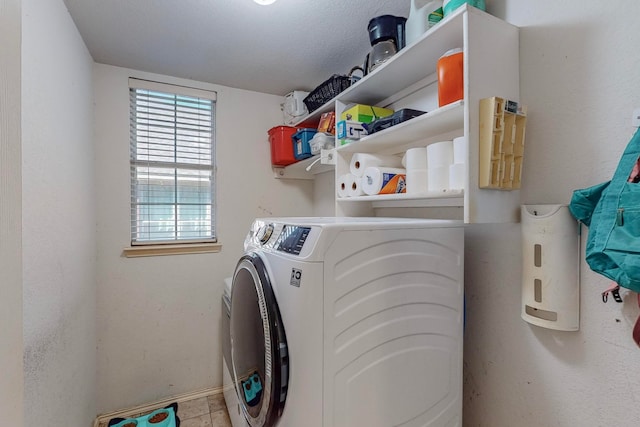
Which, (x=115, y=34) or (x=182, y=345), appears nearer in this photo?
(x=115, y=34)

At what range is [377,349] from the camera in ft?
3.18

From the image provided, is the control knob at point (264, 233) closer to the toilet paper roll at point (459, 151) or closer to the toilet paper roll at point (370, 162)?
the toilet paper roll at point (370, 162)

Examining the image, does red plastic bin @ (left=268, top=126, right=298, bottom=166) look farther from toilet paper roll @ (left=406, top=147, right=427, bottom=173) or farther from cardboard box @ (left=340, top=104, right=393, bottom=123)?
toilet paper roll @ (left=406, top=147, right=427, bottom=173)

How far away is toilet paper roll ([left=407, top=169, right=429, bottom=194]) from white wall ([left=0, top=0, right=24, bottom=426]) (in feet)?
3.89

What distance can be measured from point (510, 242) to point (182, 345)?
2233 millimetres

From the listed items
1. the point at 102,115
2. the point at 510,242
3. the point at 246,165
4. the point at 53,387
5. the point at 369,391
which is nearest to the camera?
the point at 369,391

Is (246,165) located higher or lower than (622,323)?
higher

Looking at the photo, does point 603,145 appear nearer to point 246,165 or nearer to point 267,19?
point 267,19

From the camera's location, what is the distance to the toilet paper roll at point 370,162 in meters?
1.52

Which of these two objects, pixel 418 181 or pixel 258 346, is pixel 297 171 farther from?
pixel 258 346

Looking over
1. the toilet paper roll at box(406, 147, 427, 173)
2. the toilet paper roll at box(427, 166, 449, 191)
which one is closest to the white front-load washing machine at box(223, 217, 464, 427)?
the toilet paper roll at box(427, 166, 449, 191)

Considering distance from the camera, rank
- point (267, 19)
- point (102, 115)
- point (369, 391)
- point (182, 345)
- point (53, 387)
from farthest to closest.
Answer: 1. point (182, 345)
2. point (102, 115)
3. point (267, 19)
4. point (53, 387)
5. point (369, 391)

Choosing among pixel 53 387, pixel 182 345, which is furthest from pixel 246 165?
pixel 53 387

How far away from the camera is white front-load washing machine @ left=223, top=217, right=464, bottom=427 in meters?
0.88
